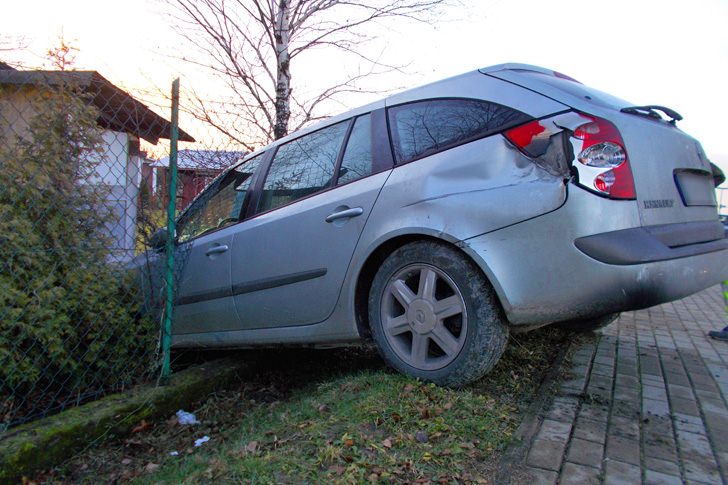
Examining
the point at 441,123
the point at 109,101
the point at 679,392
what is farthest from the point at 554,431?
the point at 109,101

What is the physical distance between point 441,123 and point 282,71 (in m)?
5.73

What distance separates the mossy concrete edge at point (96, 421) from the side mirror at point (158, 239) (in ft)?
3.02

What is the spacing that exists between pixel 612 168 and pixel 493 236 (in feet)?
2.04

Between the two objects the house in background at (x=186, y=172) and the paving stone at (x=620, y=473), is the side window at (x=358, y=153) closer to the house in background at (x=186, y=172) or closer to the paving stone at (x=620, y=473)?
the house in background at (x=186, y=172)

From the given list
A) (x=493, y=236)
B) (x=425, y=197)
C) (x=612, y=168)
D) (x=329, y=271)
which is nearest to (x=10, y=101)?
(x=329, y=271)

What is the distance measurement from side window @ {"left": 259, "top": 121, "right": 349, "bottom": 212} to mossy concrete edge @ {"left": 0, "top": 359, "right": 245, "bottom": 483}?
1293mm

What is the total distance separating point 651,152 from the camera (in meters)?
2.57

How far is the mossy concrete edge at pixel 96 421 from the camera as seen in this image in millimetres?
2578

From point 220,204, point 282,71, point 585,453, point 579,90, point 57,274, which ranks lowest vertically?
point 585,453

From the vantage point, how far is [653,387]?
3119mm

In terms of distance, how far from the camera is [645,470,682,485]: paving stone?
2.01 m

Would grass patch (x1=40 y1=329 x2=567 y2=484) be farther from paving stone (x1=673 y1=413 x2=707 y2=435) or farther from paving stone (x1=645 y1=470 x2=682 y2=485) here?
Result: paving stone (x1=673 y1=413 x2=707 y2=435)

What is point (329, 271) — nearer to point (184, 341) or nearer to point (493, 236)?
point (493, 236)

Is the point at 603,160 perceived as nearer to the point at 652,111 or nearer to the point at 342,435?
the point at 652,111
